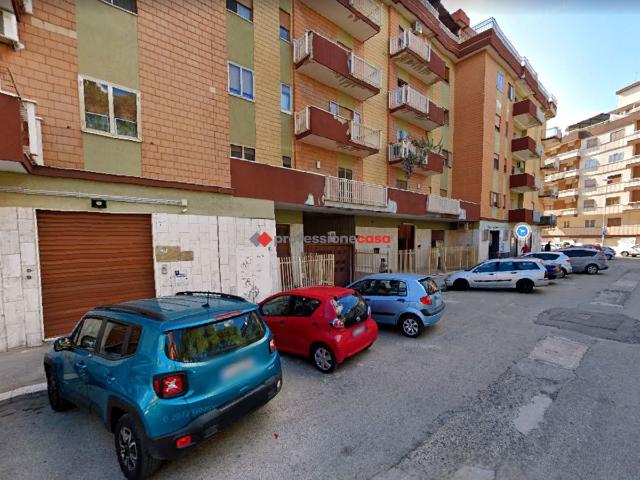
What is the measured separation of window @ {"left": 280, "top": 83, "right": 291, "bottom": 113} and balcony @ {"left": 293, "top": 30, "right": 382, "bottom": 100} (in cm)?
110

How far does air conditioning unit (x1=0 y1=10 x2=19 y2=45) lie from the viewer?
5.64m

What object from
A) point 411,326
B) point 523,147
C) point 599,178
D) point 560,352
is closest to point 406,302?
point 411,326

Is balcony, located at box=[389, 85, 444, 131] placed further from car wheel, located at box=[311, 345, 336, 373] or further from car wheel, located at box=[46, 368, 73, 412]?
car wheel, located at box=[46, 368, 73, 412]

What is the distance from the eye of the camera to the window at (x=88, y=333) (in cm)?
323

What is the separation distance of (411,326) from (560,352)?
9.27 ft

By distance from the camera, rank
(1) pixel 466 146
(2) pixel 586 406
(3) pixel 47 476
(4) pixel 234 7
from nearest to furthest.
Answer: (3) pixel 47 476
(2) pixel 586 406
(4) pixel 234 7
(1) pixel 466 146

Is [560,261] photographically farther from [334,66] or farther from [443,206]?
[334,66]

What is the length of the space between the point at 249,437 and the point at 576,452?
11.6 feet

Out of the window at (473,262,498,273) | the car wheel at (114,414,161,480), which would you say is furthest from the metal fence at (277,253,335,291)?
the car wheel at (114,414,161,480)

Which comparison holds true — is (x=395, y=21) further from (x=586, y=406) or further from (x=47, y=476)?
(x=47, y=476)

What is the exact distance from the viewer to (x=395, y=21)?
16719 millimetres

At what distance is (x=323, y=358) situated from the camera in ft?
15.9

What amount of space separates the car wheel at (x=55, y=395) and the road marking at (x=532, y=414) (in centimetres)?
591

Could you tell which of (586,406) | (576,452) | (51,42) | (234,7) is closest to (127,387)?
(576,452)
